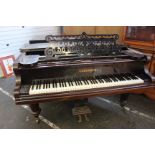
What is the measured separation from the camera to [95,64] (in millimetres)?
1798

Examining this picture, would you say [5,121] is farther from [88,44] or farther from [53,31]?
[53,31]

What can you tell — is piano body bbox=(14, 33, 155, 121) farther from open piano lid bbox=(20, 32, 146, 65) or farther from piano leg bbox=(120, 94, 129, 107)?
piano leg bbox=(120, 94, 129, 107)

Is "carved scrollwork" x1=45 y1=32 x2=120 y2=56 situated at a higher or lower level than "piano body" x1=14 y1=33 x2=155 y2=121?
higher

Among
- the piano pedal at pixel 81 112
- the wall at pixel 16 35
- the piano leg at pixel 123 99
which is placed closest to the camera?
the piano pedal at pixel 81 112

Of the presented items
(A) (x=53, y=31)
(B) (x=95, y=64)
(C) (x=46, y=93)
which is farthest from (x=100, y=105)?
(A) (x=53, y=31)

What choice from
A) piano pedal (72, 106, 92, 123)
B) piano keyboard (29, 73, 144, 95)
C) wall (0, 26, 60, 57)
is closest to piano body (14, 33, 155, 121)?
piano keyboard (29, 73, 144, 95)

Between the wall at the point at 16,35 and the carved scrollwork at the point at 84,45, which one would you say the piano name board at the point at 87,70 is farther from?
the wall at the point at 16,35

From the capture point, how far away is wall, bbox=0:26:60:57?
380 centimetres

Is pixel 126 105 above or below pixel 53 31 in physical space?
below

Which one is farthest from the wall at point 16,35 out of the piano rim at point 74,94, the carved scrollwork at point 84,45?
the piano rim at point 74,94

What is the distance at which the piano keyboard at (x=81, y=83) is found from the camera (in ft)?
5.38

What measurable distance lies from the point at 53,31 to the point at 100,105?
9.59 ft

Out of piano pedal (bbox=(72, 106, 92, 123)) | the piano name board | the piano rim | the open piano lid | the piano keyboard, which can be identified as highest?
the open piano lid

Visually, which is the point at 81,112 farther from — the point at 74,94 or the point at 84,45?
the point at 84,45
